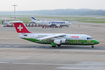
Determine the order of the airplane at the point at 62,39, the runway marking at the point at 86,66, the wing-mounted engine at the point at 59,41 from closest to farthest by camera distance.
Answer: the runway marking at the point at 86,66, the wing-mounted engine at the point at 59,41, the airplane at the point at 62,39

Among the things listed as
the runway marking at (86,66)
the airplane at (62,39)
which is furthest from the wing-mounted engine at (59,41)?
the runway marking at (86,66)

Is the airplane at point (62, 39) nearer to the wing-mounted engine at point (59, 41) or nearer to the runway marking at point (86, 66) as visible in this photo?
the wing-mounted engine at point (59, 41)

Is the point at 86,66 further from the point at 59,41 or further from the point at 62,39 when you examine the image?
the point at 62,39

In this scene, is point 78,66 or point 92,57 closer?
point 78,66

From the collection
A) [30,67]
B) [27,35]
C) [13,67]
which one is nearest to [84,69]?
[30,67]

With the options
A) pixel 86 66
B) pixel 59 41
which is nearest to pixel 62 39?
pixel 59 41

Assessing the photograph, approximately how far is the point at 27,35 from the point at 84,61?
15632 mm

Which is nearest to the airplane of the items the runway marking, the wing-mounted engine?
the wing-mounted engine

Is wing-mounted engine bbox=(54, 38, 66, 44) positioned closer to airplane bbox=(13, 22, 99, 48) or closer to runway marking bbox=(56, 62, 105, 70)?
airplane bbox=(13, 22, 99, 48)

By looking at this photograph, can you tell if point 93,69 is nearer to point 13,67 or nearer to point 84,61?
point 84,61

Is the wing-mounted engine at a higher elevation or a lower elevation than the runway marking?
higher

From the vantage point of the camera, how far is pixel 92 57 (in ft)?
89.6

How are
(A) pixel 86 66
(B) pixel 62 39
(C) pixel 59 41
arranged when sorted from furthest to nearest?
(B) pixel 62 39, (C) pixel 59 41, (A) pixel 86 66

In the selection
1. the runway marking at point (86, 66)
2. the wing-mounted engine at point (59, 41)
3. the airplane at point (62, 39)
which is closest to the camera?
the runway marking at point (86, 66)
